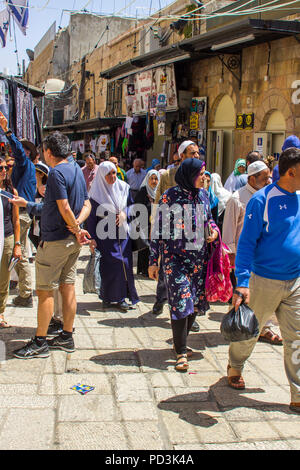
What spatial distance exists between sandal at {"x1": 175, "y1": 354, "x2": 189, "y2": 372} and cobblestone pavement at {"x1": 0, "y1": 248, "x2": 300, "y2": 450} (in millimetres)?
64

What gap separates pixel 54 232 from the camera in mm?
4406

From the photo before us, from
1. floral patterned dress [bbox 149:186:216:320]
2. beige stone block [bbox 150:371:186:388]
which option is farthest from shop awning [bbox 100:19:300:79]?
beige stone block [bbox 150:371:186:388]

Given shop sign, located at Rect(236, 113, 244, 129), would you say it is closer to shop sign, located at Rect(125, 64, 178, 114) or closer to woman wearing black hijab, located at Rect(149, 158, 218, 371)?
shop sign, located at Rect(125, 64, 178, 114)

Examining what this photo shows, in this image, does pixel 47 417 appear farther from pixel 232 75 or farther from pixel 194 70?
pixel 194 70

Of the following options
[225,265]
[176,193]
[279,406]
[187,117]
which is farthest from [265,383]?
[187,117]

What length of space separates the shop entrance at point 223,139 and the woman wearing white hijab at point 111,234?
6.75 m

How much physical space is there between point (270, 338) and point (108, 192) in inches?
97.3

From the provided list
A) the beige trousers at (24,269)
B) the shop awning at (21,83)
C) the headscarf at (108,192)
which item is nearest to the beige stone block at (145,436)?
the beige trousers at (24,269)

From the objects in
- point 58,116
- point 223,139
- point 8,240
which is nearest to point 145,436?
point 8,240

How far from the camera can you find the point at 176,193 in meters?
4.50

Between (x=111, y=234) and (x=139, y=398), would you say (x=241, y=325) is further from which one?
(x=111, y=234)

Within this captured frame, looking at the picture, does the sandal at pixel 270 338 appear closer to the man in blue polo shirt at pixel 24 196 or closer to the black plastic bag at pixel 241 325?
the black plastic bag at pixel 241 325

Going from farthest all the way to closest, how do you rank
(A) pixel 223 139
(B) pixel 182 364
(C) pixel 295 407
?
(A) pixel 223 139
(B) pixel 182 364
(C) pixel 295 407
